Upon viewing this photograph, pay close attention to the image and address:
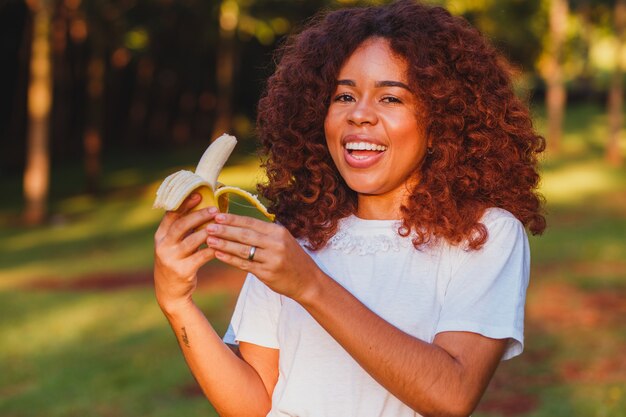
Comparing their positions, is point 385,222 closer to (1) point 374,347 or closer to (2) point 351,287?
(2) point 351,287

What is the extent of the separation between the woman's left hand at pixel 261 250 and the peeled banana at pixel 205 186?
0.59 ft

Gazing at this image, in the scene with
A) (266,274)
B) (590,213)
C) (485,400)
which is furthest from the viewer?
(590,213)

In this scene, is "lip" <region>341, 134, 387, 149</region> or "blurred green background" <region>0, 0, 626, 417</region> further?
"blurred green background" <region>0, 0, 626, 417</region>

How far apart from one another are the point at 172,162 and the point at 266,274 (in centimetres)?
3056

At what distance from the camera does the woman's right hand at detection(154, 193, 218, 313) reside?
2.23m

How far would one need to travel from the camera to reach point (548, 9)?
93.2 ft

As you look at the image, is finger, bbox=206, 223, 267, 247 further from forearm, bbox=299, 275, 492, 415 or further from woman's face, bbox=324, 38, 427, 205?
woman's face, bbox=324, 38, 427, 205

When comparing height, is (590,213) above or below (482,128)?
above

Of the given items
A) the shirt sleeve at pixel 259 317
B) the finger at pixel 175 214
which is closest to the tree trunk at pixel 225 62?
the shirt sleeve at pixel 259 317

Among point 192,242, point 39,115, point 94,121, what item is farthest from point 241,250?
point 94,121

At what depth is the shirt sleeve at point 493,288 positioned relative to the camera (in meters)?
2.31

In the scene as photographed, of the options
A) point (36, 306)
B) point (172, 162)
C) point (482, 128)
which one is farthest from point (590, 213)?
point (172, 162)

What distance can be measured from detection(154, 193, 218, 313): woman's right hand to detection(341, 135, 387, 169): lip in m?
0.46

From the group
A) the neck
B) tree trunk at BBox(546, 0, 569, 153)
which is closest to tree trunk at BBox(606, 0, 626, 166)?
tree trunk at BBox(546, 0, 569, 153)
